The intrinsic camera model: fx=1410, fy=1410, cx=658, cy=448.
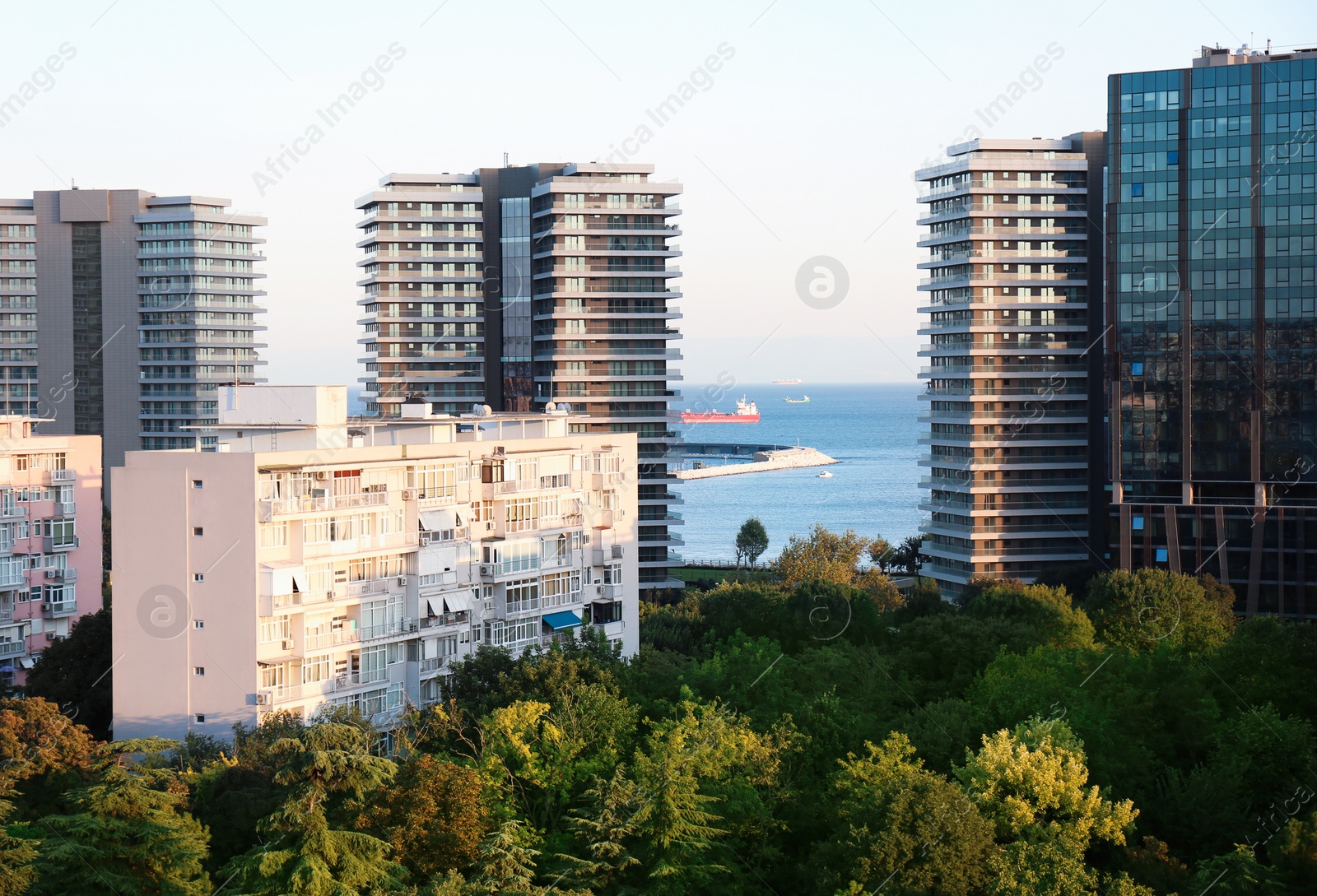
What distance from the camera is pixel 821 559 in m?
78.9

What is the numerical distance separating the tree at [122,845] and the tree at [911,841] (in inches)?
516

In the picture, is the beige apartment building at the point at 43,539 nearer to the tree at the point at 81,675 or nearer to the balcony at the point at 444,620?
the tree at the point at 81,675

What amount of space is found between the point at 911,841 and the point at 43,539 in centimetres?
4145

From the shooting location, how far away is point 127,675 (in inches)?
1549

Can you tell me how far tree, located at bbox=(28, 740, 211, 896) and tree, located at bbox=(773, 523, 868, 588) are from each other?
43160 millimetres

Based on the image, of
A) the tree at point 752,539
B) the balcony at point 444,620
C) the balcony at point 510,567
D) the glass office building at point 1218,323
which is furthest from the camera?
the tree at point 752,539

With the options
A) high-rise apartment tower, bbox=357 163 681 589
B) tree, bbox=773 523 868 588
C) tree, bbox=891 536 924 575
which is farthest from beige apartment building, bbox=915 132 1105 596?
high-rise apartment tower, bbox=357 163 681 589

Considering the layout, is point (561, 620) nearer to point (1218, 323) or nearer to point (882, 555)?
point (1218, 323)

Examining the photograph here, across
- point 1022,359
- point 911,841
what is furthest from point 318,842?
point 1022,359

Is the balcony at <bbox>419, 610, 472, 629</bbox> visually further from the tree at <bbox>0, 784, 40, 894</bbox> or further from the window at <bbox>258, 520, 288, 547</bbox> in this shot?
the tree at <bbox>0, 784, 40, 894</bbox>

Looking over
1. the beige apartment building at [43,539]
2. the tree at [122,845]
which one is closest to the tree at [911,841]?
the tree at [122,845]

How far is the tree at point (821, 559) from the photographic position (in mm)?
73750

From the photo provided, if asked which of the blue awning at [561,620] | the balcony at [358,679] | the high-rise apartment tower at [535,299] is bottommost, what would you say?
the balcony at [358,679]

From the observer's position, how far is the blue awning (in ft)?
161
